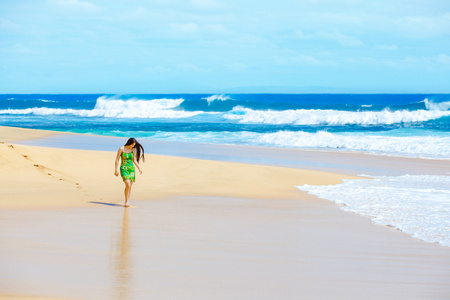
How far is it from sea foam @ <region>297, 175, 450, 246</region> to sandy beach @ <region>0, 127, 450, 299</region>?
32cm

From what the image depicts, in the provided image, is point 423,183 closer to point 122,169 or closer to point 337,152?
point 122,169

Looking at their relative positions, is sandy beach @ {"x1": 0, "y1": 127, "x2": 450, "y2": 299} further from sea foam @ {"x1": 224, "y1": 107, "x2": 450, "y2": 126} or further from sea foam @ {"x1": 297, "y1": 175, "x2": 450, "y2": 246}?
sea foam @ {"x1": 224, "y1": 107, "x2": 450, "y2": 126}

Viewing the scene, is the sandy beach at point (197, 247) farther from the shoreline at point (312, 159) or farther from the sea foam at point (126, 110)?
the sea foam at point (126, 110)

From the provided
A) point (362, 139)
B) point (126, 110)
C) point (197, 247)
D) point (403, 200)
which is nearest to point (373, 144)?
point (362, 139)

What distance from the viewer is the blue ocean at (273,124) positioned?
75.6 ft

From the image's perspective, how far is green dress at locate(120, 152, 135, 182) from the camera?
820cm

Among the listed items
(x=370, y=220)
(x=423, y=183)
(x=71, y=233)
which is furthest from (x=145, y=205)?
(x=423, y=183)

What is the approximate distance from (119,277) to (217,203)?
4301mm

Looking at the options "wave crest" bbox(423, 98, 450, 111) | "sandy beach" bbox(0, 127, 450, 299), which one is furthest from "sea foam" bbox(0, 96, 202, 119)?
"sandy beach" bbox(0, 127, 450, 299)

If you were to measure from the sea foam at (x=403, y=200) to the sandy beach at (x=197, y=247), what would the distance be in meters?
0.32

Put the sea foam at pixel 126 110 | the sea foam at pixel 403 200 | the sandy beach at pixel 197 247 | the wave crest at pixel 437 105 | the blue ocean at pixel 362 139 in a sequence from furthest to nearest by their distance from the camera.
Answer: the sea foam at pixel 126 110, the wave crest at pixel 437 105, the blue ocean at pixel 362 139, the sea foam at pixel 403 200, the sandy beach at pixel 197 247

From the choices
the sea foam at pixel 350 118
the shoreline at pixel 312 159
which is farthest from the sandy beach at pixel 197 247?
the sea foam at pixel 350 118

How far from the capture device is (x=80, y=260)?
16.0 feet

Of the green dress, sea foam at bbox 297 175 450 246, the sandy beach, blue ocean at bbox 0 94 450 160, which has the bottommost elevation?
the sandy beach
